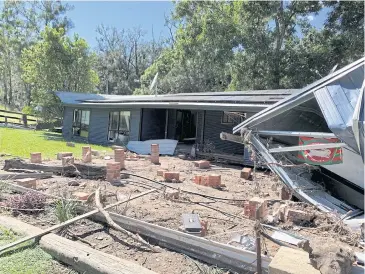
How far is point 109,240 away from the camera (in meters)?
4.52

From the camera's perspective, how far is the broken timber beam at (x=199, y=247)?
11.7 ft

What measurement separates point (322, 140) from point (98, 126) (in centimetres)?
1491

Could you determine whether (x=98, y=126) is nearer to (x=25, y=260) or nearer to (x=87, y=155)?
(x=87, y=155)

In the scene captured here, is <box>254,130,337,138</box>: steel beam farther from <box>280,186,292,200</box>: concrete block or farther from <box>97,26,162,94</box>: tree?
<box>97,26,162,94</box>: tree

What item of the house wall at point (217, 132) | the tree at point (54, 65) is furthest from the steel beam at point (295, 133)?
the tree at point (54, 65)

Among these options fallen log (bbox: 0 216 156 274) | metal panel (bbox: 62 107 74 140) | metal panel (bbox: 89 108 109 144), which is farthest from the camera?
metal panel (bbox: 62 107 74 140)

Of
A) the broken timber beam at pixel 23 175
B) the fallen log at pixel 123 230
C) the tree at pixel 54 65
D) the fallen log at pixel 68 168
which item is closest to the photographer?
the fallen log at pixel 123 230

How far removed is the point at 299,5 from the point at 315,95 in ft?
61.1

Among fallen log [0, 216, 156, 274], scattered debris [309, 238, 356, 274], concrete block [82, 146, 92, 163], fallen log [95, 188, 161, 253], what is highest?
scattered debris [309, 238, 356, 274]

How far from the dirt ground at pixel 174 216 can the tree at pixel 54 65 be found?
18.5 metres

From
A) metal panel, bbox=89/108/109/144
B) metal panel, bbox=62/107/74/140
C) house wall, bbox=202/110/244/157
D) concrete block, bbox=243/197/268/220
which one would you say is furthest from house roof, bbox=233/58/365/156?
metal panel, bbox=62/107/74/140

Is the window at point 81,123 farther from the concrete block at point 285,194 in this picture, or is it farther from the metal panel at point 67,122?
the concrete block at point 285,194

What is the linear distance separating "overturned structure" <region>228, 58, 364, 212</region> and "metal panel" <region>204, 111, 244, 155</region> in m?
6.69

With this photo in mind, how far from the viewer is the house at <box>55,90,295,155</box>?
1364 centimetres
